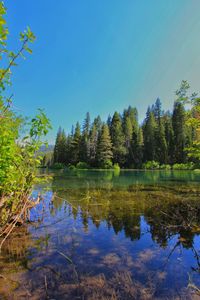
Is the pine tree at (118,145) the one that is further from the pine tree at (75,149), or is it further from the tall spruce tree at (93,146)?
the pine tree at (75,149)

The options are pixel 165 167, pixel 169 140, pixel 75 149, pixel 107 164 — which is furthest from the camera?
pixel 75 149

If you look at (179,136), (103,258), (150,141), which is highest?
(179,136)

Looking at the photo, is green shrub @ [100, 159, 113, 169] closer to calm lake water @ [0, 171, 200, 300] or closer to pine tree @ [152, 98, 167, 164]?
pine tree @ [152, 98, 167, 164]

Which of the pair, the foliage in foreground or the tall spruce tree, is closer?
the foliage in foreground

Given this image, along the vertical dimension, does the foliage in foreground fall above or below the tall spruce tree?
below

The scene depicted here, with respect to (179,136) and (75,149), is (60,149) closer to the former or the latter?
(75,149)

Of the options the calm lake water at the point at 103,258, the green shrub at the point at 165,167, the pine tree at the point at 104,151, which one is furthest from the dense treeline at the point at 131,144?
the calm lake water at the point at 103,258

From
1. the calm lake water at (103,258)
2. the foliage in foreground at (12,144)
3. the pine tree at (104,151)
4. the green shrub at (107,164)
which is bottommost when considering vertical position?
the calm lake water at (103,258)

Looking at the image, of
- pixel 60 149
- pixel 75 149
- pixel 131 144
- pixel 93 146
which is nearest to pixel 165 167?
pixel 131 144

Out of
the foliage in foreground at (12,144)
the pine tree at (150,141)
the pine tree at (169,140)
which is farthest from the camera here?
the pine tree at (150,141)

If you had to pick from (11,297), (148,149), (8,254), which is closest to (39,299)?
(11,297)

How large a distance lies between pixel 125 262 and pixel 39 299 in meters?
1.96

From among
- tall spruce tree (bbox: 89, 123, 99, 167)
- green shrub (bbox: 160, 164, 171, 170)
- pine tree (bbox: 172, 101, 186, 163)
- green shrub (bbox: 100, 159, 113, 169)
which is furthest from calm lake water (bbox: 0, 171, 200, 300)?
pine tree (bbox: 172, 101, 186, 163)

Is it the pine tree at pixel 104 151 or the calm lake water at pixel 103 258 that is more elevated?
the pine tree at pixel 104 151
